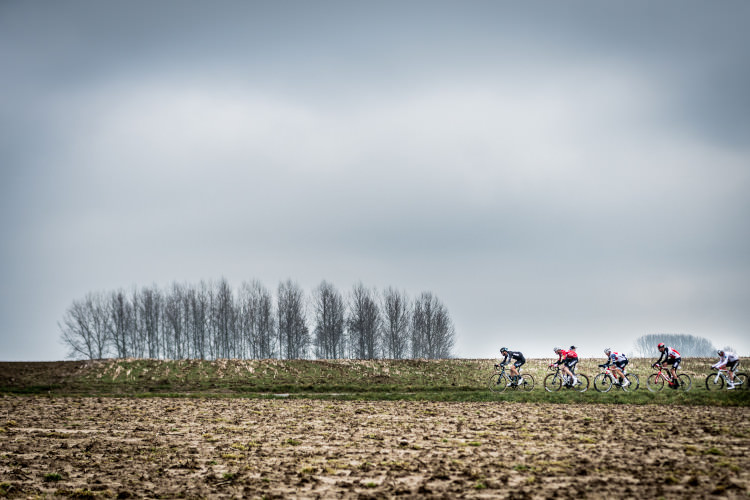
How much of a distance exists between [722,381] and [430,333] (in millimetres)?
68535

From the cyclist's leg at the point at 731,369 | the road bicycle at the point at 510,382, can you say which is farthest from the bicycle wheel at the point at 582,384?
the cyclist's leg at the point at 731,369

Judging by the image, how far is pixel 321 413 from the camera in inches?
919

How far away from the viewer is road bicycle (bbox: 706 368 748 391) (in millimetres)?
29062

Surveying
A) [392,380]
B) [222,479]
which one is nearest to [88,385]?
[392,380]

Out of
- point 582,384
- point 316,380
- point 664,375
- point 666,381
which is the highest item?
point 664,375

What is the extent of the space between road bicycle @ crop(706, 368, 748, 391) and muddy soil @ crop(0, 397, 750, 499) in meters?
9.04

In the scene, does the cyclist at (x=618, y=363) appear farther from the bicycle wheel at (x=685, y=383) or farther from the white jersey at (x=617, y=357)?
the bicycle wheel at (x=685, y=383)

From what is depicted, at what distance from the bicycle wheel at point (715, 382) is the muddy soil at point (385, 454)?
8.87m

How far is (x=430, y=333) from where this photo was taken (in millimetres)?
97062

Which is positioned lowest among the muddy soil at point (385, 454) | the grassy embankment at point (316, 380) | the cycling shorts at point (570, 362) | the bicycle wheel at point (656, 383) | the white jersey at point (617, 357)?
the grassy embankment at point (316, 380)

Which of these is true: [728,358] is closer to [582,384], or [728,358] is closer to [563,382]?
[582,384]

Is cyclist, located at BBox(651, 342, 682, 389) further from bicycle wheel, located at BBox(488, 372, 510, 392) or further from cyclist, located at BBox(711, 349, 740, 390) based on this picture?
bicycle wheel, located at BBox(488, 372, 510, 392)

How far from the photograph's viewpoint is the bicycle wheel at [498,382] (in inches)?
1257

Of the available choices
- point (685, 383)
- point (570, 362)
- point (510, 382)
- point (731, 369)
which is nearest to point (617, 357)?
point (570, 362)
